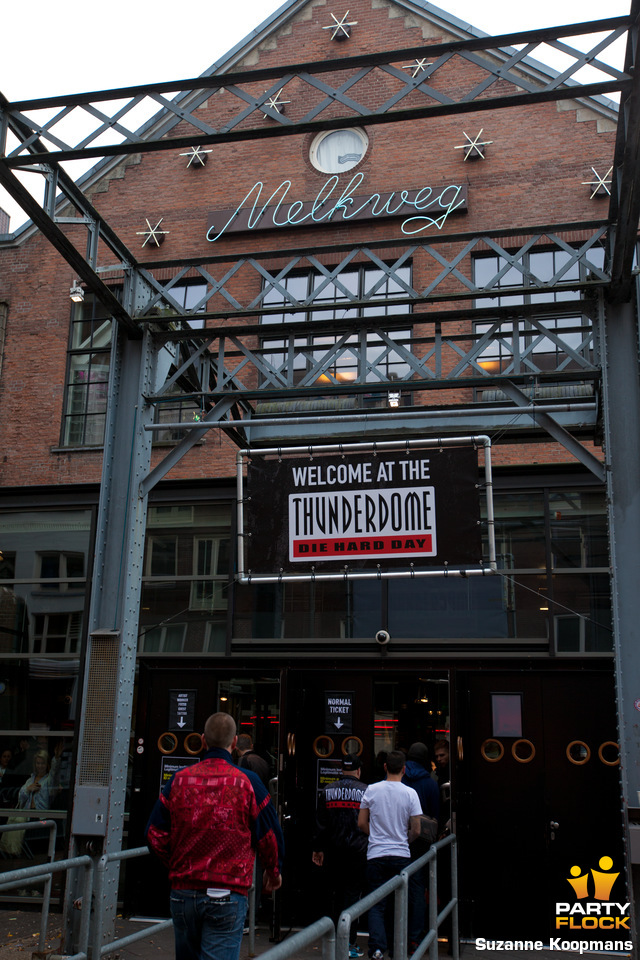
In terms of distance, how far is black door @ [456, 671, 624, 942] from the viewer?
9.84 meters

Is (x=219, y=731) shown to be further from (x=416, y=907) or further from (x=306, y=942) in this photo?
(x=416, y=907)

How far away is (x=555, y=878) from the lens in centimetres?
985

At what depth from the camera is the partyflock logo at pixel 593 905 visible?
374 inches

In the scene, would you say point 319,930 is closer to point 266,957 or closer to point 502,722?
point 266,957

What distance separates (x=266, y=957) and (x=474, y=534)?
560 centimetres

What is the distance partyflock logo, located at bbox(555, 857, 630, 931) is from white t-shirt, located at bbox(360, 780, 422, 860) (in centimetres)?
324

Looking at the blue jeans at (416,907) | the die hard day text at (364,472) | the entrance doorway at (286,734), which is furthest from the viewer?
Result: the entrance doorway at (286,734)

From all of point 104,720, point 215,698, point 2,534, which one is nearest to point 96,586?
point 104,720

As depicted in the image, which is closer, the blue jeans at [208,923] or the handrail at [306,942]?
the handrail at [306,942]

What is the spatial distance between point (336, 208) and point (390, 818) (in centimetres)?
911

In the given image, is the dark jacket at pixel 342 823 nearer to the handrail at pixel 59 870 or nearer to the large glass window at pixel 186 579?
the handrail at pixel 59 870

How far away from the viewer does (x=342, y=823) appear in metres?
8.68

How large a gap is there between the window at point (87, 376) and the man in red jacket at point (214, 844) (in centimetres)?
902

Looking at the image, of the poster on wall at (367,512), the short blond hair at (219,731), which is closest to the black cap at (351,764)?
the poster on wall at (367,512)
